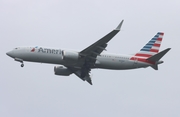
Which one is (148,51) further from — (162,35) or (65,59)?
(65,59)

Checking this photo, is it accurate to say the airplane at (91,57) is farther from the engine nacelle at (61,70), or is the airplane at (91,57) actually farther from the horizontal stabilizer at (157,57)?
the engine nacelle at (61,70)

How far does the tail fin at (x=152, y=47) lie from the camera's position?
240 ft

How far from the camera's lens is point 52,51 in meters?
66.9

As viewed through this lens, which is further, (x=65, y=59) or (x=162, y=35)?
(x=162, y=35)

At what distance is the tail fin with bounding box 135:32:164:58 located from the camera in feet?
240

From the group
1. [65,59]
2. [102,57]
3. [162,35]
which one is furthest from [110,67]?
[162,35]

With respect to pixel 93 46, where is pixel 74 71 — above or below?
below

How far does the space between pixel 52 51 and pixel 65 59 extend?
2255 mm

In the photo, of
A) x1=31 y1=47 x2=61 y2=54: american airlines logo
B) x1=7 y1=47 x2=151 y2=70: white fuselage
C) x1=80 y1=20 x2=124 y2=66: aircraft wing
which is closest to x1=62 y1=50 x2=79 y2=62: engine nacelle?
x1=7 y1=47 x2=151 y2=70: white fuselage

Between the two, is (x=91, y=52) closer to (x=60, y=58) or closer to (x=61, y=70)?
(x=60, y=58)

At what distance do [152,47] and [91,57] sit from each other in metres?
11.5

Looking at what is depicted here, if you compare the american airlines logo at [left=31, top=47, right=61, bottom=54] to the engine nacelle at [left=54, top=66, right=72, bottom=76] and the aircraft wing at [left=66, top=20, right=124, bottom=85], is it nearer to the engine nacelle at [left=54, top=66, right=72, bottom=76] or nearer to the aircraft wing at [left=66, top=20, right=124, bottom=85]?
the aircraft wing at [left=66, top=20, right=124, bottom=85]

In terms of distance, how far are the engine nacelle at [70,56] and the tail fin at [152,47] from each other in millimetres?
10410

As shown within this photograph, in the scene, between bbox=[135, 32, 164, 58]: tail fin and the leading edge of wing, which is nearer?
the leading edge of wing
